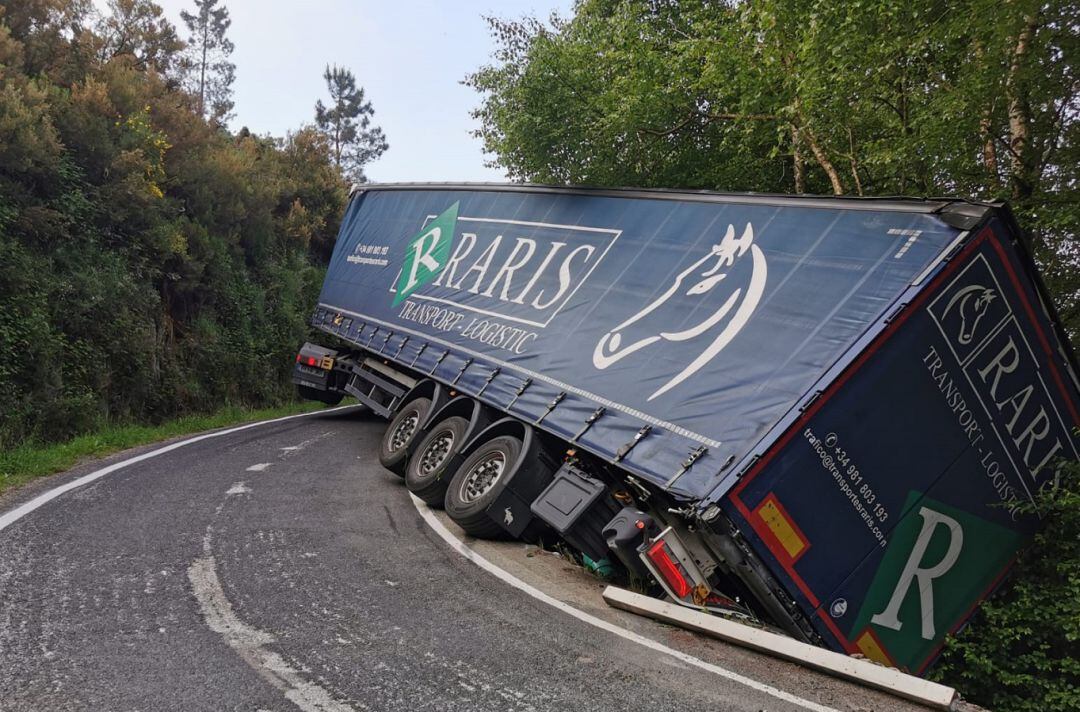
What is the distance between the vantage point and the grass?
872 centimetres

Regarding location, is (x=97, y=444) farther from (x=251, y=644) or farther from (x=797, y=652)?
(x=797, y=652)

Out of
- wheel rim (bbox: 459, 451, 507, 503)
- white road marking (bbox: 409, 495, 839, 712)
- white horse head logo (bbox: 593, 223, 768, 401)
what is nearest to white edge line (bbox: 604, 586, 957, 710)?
white road marking (bbox: 409, 495, 839, 712)

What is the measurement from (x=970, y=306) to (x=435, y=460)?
5750mm

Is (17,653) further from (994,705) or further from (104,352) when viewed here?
(104,352)

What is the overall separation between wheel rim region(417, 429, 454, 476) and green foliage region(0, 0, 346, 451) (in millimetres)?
5845

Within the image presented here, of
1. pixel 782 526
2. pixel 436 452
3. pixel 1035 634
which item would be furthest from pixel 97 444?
pixel 1035 634

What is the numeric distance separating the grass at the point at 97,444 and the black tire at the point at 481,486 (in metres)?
4.70

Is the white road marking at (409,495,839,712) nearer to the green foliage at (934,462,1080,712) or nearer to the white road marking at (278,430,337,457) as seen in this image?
the green foliage at (934,462,1080,712)

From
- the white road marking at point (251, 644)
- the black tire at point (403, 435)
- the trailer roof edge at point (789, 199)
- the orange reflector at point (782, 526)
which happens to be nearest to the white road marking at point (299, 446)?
the black tire at point (403, 435)

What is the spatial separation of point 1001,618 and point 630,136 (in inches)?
561

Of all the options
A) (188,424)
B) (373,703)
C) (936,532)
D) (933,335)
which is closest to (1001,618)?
(936,532)

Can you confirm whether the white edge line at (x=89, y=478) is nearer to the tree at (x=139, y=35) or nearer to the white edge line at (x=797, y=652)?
the white edge line at (x=797, y=652)

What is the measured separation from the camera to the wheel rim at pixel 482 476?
7.63 metres

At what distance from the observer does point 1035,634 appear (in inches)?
268
